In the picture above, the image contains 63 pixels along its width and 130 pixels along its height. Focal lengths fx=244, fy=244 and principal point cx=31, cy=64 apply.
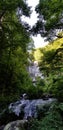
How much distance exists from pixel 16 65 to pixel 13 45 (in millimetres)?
1583

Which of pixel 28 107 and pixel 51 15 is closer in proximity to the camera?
pixel 28 107

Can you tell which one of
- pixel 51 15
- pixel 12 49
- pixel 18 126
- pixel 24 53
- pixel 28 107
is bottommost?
pixel 18 126

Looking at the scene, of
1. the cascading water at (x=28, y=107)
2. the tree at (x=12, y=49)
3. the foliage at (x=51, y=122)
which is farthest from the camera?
the tree at (x=12, y=49)

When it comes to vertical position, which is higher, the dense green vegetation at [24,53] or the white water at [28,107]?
the dense green vegetation at [24,53]

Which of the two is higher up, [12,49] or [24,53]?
[24,53]

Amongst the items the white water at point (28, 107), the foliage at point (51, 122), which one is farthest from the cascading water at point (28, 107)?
the foliage at point (51, 122)

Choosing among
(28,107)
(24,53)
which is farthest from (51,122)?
(24,53)

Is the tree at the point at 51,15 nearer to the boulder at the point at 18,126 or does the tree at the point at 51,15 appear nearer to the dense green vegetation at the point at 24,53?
the dense green vegetation at the point at 24,53

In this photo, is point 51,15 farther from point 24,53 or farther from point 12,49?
point 24,53

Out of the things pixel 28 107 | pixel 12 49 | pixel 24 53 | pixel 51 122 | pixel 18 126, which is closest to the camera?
pixel 51 122

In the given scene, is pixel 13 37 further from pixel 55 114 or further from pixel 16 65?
pixel 55 114

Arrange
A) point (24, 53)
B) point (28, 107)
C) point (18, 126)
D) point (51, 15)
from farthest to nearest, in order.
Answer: point (24, 53)
point (51, 15)
point (28, 107)
point (18, 126)

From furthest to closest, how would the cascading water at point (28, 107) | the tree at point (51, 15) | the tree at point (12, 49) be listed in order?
the tree at point (12, 49) < the tree at point (51, 15) < the cascading water at point (28, 107)

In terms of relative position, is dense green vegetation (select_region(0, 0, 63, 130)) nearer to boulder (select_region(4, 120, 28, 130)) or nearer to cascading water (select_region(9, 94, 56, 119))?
cascading water (select_region(9, 94, 56, 119))
